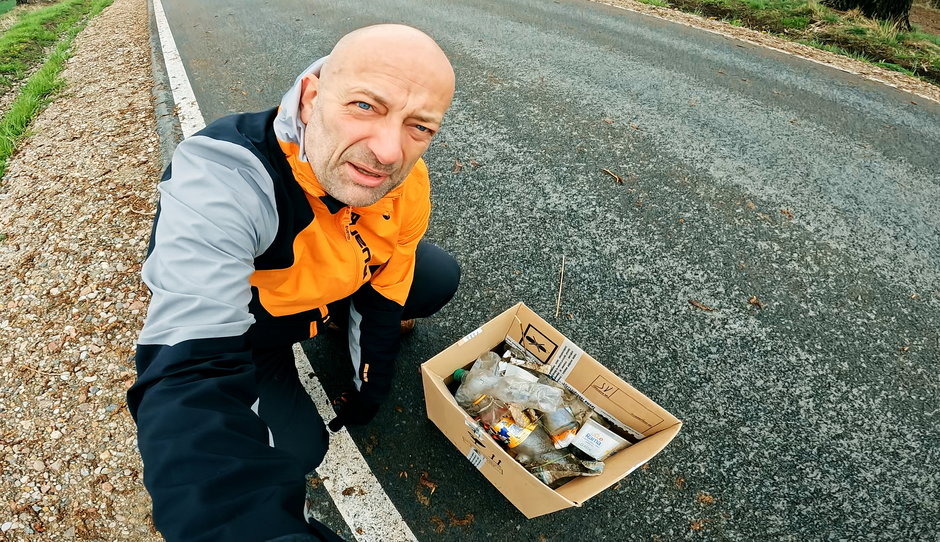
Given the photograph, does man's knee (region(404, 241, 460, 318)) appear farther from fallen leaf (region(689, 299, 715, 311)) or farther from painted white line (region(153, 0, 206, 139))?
painted white line (region(153, 0, 206, 139))

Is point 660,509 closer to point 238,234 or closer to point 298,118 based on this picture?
point 238,234

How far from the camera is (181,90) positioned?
16.2ft

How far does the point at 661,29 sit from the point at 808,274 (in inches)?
220

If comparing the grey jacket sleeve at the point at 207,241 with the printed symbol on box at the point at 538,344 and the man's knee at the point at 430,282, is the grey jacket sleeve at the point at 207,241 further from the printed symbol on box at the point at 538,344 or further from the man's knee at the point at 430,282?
the printed symbol on box at the point at 538,344

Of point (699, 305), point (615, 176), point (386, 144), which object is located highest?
point (386, 144)

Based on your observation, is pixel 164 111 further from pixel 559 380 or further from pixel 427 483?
pixel 559 380


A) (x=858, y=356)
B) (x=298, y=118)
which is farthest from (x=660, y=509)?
(x=298, y=118)

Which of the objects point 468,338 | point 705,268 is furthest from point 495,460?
point 705,268

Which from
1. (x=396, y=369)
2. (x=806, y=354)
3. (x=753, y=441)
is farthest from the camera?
(x=806, y=354)

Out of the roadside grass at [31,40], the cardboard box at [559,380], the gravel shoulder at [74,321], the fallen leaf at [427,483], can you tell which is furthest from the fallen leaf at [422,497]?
the roadside grass at [31,40]

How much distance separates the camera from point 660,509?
2105 mm

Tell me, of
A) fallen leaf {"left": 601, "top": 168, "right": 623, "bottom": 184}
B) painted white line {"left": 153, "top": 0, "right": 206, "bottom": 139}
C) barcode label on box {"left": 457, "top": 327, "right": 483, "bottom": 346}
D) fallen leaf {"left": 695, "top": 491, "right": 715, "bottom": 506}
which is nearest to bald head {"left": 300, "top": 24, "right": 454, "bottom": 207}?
barcode label on box {"left": 457, "top": 327, "right": 483, "bottom": 346}

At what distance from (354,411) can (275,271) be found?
848 millimetres

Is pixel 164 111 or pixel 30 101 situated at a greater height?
pixel 164 111
